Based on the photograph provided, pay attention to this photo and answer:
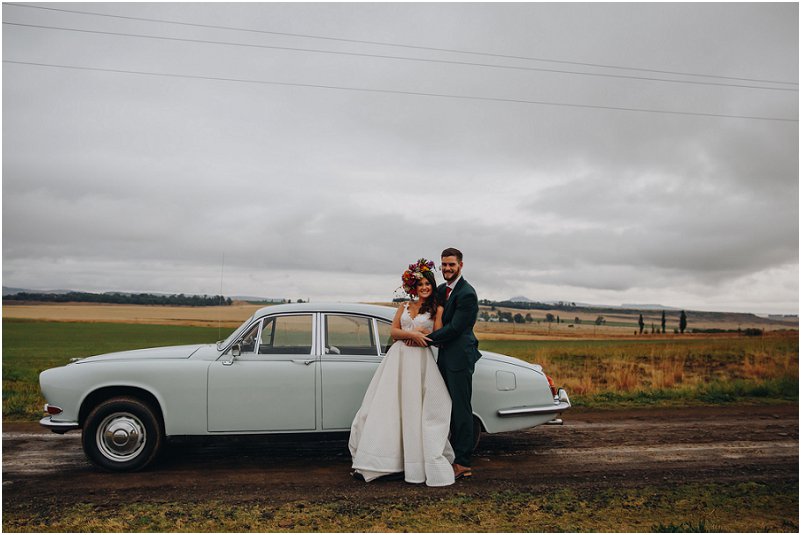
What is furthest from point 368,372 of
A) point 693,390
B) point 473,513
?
point 693,390

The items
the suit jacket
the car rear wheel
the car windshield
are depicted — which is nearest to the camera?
the suit jacket

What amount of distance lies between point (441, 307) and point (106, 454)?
3.87 m

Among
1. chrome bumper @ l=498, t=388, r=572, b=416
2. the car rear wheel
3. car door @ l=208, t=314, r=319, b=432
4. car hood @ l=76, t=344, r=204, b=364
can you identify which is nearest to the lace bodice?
car door @ l=208, t=314, r=319, b=432

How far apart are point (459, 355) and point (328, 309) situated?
1.62 m

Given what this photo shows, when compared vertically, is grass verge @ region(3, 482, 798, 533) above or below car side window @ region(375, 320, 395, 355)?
below

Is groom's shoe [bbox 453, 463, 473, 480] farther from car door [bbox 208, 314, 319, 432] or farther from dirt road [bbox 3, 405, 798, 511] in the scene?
car door [bbox 208, 314, 319, 432]

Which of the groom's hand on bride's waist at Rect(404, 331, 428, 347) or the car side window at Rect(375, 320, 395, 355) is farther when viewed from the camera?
the car side window at Rect(375, 320, 395, 355)

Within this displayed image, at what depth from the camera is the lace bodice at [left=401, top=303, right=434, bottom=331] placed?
6.43 metres

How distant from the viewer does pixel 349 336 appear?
703 centimetres

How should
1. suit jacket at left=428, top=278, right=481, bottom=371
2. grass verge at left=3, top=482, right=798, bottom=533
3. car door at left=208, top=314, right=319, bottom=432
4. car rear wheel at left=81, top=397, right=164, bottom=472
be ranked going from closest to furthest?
grass verge at left=3, top=482, right=798, bottom=533 < suit jacket at left=428, top=278, right=481, bottom=371 < car rear wheel at left=81, top=397, right=164, bottom=472 < car door at left=208, top=314, right=319, bottom=432

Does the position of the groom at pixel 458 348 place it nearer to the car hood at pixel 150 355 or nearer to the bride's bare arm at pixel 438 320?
the bride's bare arm at pixel 438 320

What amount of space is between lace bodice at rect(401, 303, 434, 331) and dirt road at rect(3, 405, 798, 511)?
1.57 metres

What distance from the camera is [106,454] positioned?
6.61m

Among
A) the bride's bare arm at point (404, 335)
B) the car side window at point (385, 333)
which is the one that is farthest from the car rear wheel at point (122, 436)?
the bride's bare arm at point (404, 335)
